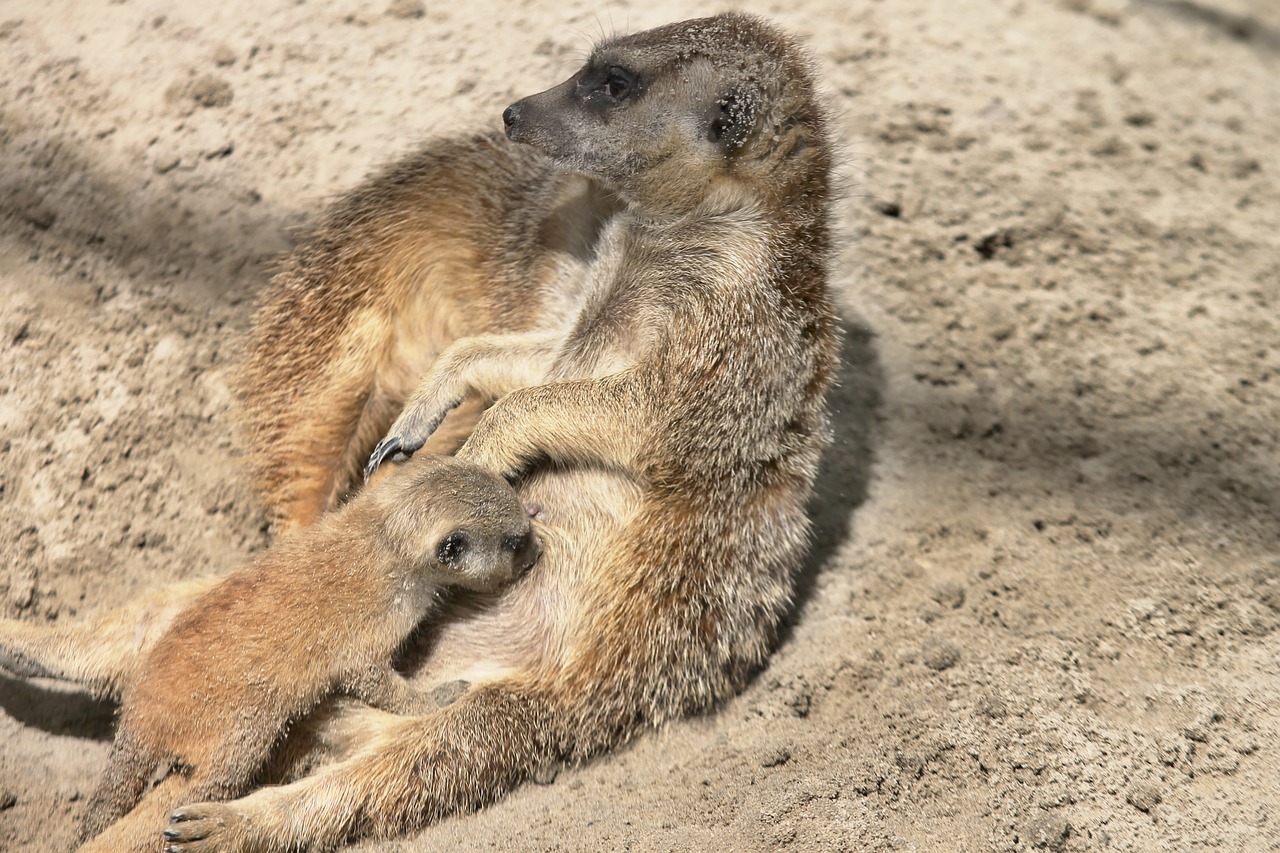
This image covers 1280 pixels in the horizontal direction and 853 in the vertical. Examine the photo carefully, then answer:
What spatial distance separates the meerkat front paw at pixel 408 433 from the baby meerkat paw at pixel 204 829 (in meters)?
0.90

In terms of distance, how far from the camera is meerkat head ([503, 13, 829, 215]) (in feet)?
8.23

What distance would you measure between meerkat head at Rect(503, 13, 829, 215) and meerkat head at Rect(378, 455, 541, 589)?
815 mm

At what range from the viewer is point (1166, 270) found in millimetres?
3502

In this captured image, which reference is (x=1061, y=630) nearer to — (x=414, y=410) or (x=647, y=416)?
(x=647, y=416)

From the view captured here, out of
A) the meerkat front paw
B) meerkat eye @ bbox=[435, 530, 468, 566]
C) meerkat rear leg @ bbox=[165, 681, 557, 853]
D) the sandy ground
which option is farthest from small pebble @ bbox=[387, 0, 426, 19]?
meerkat rear leg @ bbox=[165, 681, 557, 853]

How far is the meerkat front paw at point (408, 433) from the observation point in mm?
2664

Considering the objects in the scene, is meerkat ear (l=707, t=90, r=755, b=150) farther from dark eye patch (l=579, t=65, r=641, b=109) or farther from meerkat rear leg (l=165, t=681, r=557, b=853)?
meerkat rear leg (l=165, t=681, r=557, b=853)

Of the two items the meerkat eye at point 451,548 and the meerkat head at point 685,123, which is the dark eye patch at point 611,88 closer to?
the meerkat head at point 685,123


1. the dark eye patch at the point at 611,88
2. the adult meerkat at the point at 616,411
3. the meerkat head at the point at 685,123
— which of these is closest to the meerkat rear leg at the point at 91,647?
the adult meerkat at the point at 616,411

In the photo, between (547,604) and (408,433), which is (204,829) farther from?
(408,433)

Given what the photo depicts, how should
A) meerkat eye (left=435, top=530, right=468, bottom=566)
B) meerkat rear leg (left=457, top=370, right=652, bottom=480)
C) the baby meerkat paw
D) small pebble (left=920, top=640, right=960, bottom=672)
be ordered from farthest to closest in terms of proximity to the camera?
small pebble (left=920, top=640, right=960, bottom=672) → meerkat rear leg (left=457, top=370, right=652, bottom=480) → meerkat eye (left=435, top=530, right=468, bottom=566) → the baby meerkat paw

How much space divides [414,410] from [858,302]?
5.01 ft

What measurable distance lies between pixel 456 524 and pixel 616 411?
45 centimetres

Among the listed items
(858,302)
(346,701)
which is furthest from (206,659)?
(858,302)
